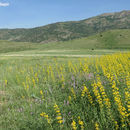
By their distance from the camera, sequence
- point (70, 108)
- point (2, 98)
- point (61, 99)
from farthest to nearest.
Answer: point (2, 98)
point (61, 99)
point (70, 108)

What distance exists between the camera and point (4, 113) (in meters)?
4.11

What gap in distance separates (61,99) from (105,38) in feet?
173

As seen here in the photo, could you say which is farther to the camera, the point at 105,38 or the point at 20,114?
the point at 105,38

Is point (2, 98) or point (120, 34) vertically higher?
point (120, 34)

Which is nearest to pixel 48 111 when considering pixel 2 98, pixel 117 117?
pixel 117 117

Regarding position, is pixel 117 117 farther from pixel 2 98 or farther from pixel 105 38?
pixel 105 38

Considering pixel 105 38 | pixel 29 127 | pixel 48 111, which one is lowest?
pixel 29 127

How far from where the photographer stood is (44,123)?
326 cm

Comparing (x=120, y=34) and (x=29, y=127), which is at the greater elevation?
(x=120, y=34)

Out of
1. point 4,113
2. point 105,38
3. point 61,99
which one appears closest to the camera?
point 4,113

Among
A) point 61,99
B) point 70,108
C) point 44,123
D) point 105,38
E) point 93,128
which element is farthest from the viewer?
point 105,38

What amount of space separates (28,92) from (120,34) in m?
55.0

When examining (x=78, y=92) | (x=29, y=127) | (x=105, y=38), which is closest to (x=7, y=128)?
(x=29, y=127)

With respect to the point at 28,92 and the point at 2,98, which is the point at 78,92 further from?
the point at 2,98
